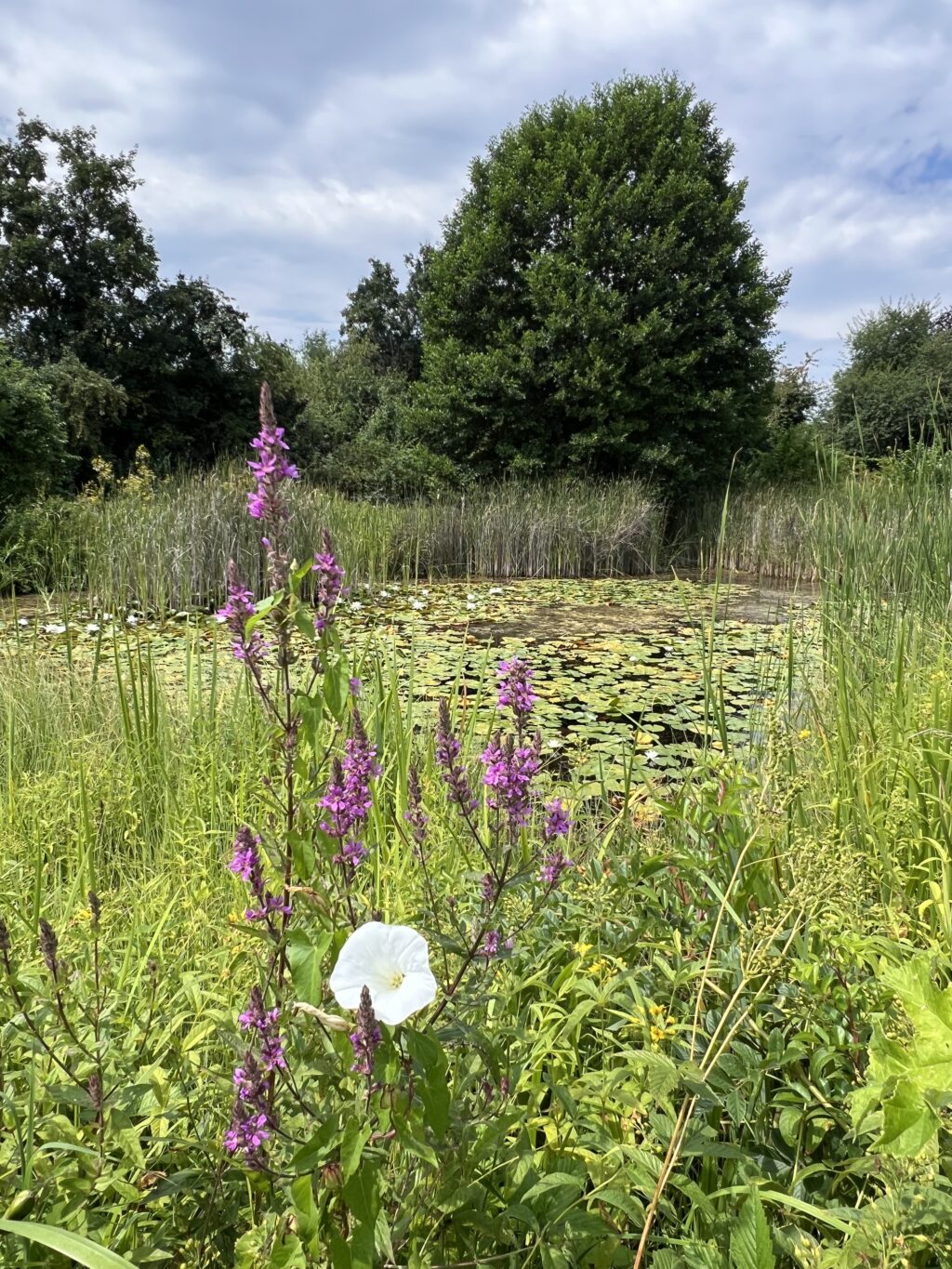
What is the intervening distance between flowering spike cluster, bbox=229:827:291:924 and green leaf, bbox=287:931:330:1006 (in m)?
0.18

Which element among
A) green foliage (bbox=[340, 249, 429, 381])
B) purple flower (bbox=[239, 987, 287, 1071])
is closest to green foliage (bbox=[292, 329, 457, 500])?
green foliage (bbox=[340, 249, 429, 381])

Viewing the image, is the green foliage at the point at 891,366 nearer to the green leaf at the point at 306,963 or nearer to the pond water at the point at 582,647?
the pond water at the point at 582,647

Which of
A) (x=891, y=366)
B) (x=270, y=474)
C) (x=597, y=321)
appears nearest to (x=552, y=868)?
(x=270, y=474)

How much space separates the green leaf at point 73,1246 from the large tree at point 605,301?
11094mm

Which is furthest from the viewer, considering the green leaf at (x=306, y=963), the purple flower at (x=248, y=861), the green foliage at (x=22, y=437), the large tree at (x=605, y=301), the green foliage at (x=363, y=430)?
the green foliage at (x=363, y=430)

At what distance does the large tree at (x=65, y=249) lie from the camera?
50.4 feet

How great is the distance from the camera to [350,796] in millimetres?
844

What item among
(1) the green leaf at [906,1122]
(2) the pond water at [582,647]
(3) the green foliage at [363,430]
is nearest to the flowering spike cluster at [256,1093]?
(1) the green leaf at [906,1122]

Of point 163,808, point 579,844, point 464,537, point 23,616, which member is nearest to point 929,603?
point 579,844

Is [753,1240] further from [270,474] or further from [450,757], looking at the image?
[270,474]

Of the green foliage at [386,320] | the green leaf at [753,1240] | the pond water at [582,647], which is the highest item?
the green foliage at [386,320]

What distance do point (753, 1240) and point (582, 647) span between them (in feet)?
14.3

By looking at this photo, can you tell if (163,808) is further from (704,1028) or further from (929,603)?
(929,603)

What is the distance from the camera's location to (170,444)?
1608 cm
